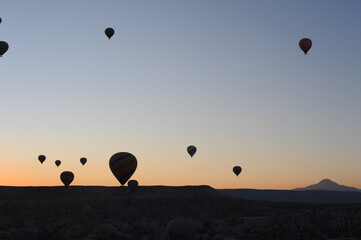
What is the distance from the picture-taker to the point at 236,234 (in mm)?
61281

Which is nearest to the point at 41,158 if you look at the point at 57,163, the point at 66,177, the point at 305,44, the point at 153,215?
the point at 57,163

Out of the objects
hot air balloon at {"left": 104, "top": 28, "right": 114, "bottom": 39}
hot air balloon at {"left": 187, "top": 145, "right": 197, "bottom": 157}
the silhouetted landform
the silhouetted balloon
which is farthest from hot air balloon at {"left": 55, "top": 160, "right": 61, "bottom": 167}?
the silhouetted balloon

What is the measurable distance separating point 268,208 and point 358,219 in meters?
30.8

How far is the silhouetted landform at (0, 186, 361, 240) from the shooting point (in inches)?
2307

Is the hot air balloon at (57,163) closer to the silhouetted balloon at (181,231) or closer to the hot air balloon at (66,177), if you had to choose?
the hot air balloon at (66,177)

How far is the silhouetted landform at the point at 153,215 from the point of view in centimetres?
5859

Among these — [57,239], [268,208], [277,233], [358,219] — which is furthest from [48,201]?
[358,219]

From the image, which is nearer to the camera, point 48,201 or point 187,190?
point 48,201

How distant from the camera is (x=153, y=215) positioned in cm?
8912

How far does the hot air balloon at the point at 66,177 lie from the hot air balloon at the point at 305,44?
3972 cm

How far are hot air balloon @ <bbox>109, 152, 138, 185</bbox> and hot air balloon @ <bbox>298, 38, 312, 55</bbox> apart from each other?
2472 cm

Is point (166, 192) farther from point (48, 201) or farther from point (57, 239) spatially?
point (57, 239)

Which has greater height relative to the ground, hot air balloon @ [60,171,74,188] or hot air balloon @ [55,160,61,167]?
hot air balloon @ [55,160,61,167]

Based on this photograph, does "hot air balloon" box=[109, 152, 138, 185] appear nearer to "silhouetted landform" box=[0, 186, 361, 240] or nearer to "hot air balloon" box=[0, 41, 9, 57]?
"silhouetted landform" box=[0, 186, 361, 240]
